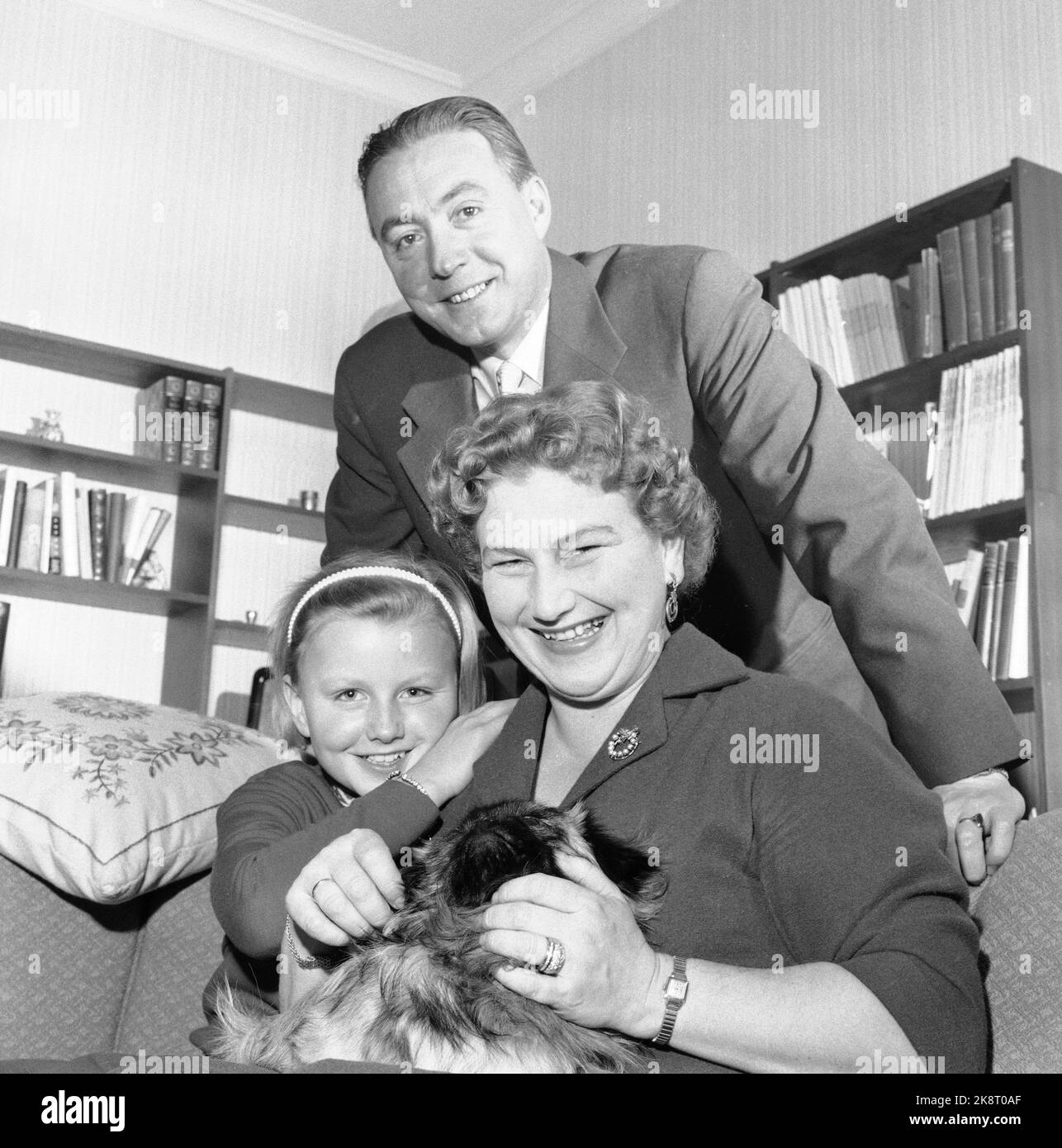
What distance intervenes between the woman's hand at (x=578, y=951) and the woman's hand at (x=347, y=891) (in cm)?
20

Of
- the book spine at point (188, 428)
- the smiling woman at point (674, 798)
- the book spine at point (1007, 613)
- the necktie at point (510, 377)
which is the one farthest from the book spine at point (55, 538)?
the smiling woman at point (674, 798)

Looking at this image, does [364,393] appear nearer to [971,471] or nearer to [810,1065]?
[810,1065]

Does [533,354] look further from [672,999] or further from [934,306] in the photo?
[934,306]

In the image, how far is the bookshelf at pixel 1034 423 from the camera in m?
3.27

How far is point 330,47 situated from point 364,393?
392 centimetres

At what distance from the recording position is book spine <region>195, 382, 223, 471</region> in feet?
16.6

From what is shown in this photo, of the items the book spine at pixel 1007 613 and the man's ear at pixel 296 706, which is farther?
the book spine at pixel 1007 613

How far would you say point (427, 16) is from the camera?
215 inches

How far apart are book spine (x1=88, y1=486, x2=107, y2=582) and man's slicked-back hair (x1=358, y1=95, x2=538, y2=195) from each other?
9.39 feet

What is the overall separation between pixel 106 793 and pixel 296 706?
14.7 inches

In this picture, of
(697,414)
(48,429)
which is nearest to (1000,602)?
(697,414)

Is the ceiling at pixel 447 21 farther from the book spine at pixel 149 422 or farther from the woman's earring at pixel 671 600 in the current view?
the woman's earring at pixel 671 600

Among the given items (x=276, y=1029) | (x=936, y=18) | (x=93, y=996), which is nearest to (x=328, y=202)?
(x=936, y=18)

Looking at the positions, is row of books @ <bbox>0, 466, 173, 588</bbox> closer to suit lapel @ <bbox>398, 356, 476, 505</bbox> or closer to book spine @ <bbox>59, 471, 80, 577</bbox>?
book spine @ <bbox>59, 471, 80, 577</bbox>
